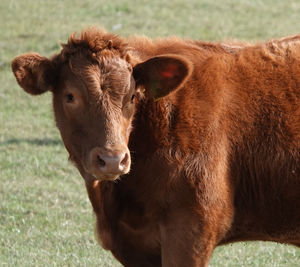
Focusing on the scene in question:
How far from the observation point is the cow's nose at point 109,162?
17.0 ft

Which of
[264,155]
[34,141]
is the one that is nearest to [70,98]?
[264,155]

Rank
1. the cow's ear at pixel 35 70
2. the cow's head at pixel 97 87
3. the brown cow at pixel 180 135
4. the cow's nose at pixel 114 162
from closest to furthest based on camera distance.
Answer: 1. the cow's nose at pixel 114 162
2. the cow's head at pixel 97 87
3. the brown cow at pixel 180 135
4. the cow's ear at pixel 35 70

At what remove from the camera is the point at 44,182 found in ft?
31.2

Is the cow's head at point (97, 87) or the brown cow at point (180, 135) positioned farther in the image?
the brown cow at point (180, 135)

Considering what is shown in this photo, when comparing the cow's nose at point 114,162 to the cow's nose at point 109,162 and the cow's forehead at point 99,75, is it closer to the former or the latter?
the cow's nose at point 109,162

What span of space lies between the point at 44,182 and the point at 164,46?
149 inches

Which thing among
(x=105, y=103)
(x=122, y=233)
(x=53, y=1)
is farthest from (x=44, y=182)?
(x=53, y=1)

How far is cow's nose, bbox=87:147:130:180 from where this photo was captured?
5188mm

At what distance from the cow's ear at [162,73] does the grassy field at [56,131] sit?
6.95 feet

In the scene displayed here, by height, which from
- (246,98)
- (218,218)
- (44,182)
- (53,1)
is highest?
(246,98)

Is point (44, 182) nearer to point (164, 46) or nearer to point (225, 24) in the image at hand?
point (164, 46)

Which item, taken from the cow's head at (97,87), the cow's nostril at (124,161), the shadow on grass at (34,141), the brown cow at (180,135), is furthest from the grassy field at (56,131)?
the cow's nostril at (124,161)

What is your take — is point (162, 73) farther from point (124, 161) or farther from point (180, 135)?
point (124, 161)

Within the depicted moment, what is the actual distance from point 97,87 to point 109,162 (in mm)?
559
